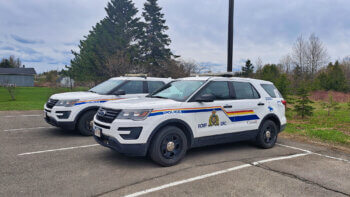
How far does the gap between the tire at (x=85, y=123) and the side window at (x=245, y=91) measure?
407 centimetres

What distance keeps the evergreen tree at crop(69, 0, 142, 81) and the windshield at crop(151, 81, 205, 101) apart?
2566cm

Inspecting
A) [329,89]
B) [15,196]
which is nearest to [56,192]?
[15,196]

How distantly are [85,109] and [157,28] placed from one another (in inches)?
1199

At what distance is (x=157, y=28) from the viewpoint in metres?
35.6

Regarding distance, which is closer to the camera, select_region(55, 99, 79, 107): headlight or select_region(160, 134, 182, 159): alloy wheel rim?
select_region(160, 134, 182, 159): alloy wheel rim

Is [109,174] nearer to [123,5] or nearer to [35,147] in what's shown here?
[35,147]

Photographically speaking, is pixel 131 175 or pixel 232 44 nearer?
pixel 131 175

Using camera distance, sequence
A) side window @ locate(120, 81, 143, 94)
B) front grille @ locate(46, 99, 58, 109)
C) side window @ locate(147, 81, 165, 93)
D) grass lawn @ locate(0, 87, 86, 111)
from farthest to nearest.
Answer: grass lawn @ locate(0, 87, 86, 111)
side window @ locate(147, 81, 165, 93)
side window @ locate(120, 81, 143, 94)
front grille @ locate(46, 99, 58, 109)

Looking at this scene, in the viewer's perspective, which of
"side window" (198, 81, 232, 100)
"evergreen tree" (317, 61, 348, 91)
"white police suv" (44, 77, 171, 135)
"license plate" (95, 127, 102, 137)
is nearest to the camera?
"license plate" (95, 127, 102, 137)

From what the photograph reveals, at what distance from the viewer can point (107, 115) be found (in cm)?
470

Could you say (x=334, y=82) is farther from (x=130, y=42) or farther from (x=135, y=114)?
(x=135, y=114)

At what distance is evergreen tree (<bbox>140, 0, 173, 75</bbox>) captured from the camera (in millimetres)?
34688

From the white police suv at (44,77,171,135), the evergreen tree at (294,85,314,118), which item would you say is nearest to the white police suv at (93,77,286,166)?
the white police suv at (44,77,171,135)

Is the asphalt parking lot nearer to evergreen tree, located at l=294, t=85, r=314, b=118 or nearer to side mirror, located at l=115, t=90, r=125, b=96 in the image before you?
side mirror, located at l=115, t=90, r=125, b=96
